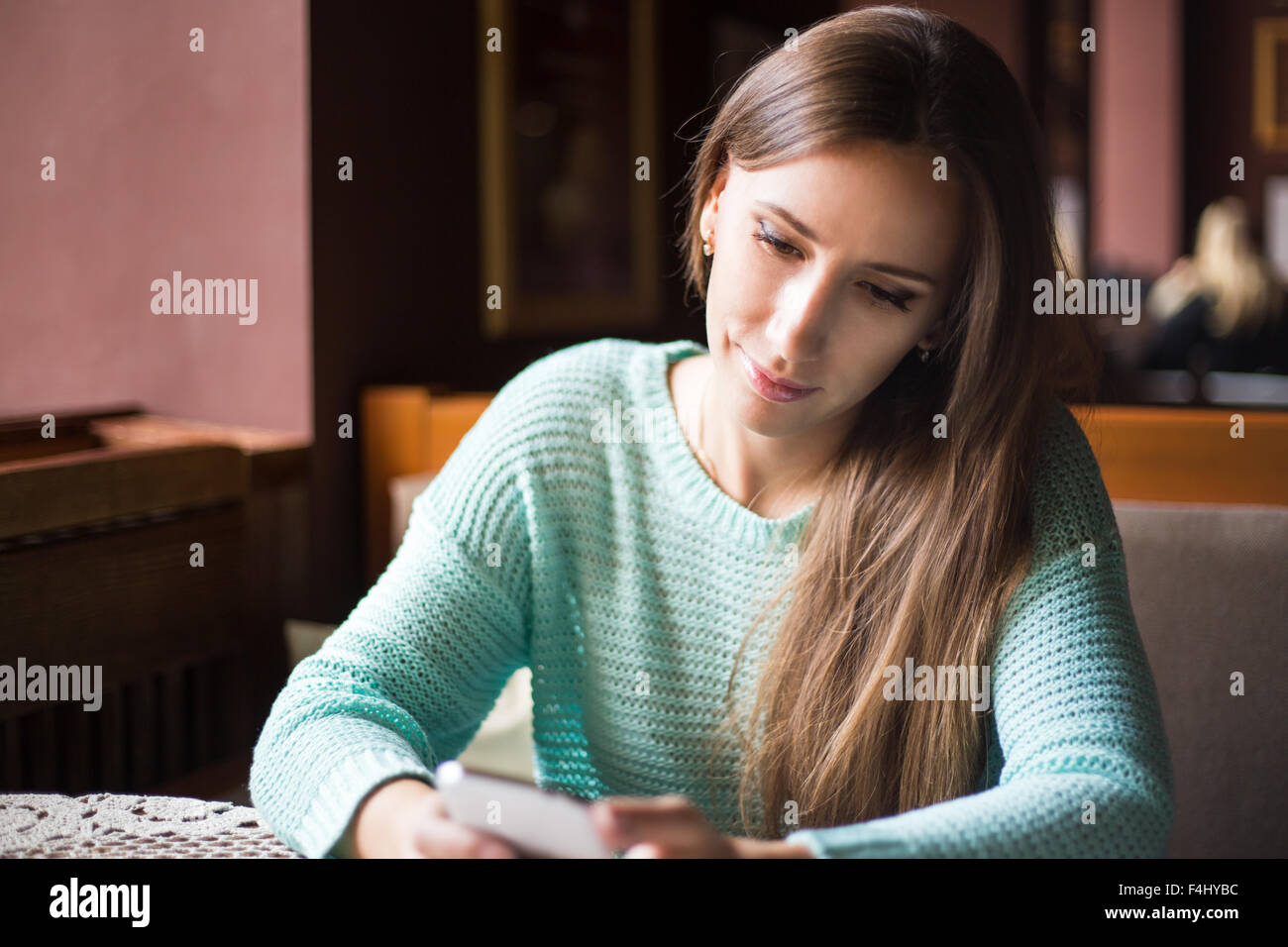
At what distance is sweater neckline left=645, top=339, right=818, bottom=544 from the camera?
4.07ft

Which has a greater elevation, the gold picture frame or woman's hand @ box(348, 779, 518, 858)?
the gold picture frame

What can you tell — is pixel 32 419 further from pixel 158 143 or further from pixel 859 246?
pixel 859 246

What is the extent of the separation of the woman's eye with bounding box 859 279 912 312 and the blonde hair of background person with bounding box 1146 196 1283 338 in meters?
5.74

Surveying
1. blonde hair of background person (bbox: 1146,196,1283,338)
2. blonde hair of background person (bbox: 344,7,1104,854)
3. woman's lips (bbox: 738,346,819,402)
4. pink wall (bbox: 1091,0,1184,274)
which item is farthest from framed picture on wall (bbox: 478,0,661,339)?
pink wall (bbox: 1091,0,1184,274)

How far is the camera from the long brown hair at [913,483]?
1.06m

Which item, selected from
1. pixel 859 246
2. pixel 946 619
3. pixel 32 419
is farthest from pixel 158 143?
pixel 946 619

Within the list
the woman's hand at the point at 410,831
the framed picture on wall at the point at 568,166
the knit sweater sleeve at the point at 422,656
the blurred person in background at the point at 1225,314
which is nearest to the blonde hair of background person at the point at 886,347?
the knit sweater sleeve at the point at 422,656

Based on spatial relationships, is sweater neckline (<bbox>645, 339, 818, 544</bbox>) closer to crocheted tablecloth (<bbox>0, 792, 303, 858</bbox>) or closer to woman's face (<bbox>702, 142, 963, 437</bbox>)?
woman's face (<bbox>702, 142, 963, 437</bbox>)

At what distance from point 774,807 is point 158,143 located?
158 centimetres

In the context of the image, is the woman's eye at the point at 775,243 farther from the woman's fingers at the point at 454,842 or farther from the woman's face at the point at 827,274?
the woman's fingers at the point at 454,842

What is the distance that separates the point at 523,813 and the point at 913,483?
1.98 ft
